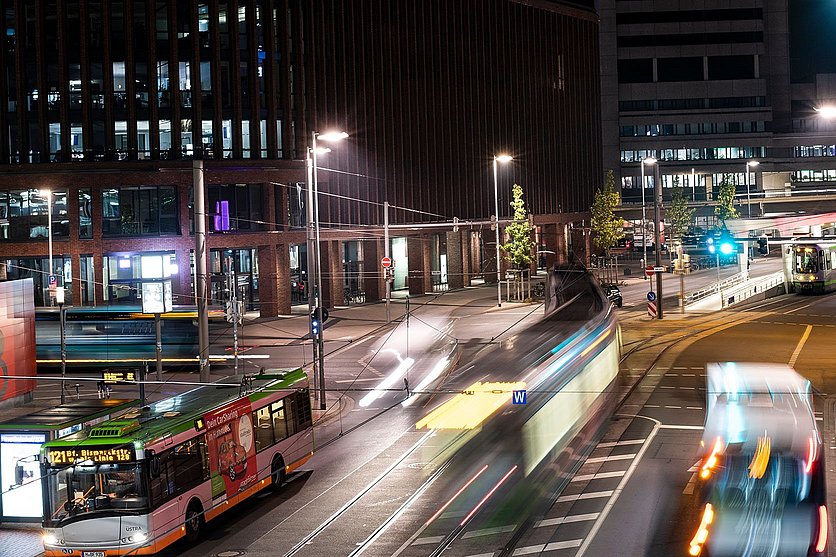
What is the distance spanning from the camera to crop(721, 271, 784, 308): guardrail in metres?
81.1

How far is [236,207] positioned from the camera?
7500 centimetres

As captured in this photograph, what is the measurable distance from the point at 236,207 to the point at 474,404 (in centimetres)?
5606

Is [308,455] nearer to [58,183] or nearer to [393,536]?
[393,536]

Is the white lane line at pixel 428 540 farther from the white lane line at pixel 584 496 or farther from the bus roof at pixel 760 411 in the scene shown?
the bus roof at pixel 760 411

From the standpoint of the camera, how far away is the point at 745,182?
515 ft

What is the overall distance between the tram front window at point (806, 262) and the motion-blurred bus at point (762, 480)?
66.7m

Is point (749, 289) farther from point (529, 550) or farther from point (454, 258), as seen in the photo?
point (529, 550)

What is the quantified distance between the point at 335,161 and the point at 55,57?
71.2 feet

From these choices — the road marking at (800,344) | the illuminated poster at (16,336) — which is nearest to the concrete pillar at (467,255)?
the road marking at (800,344)

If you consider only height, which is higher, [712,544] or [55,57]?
[55,57]

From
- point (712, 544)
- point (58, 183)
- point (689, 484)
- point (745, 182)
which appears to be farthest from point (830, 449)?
point (745, 182)

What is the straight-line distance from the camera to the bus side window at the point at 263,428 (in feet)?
86.8

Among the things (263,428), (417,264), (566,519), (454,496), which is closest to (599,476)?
(566,519)

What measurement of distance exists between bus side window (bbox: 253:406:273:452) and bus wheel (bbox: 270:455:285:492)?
525 millimetres
